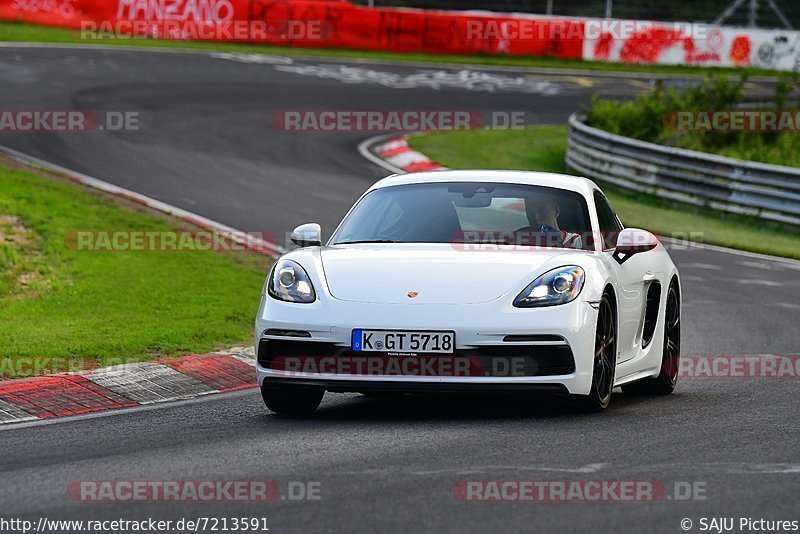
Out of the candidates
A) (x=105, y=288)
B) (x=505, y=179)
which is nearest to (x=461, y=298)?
(x=505, y=179)

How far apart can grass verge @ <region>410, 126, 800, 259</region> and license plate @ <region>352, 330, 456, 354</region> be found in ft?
39.1

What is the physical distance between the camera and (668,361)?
9.55 m

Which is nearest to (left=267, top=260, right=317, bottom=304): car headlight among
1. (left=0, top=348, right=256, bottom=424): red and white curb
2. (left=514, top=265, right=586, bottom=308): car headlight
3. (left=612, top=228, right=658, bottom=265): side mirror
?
(left=514, top=265, right=586, bottom=308): car headlight

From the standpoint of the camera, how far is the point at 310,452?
6711 mm

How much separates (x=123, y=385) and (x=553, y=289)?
2.97 m

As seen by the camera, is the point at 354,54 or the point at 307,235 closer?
the point at 307,235

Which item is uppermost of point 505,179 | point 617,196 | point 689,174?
point 505,179

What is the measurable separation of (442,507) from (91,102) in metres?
22.2

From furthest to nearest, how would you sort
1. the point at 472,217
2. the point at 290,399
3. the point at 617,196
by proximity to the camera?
the point at 617,196
the point at 472,217
the point at 290,399

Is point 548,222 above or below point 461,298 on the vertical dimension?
above

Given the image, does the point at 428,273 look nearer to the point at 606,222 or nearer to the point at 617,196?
the point at 606,222

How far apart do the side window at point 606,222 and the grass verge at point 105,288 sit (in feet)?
10.3

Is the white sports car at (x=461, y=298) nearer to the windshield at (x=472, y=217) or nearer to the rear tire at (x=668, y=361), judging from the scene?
the windshield at (x=472, y=217)

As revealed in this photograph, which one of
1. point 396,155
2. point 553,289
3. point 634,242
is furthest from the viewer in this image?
point 396,155
